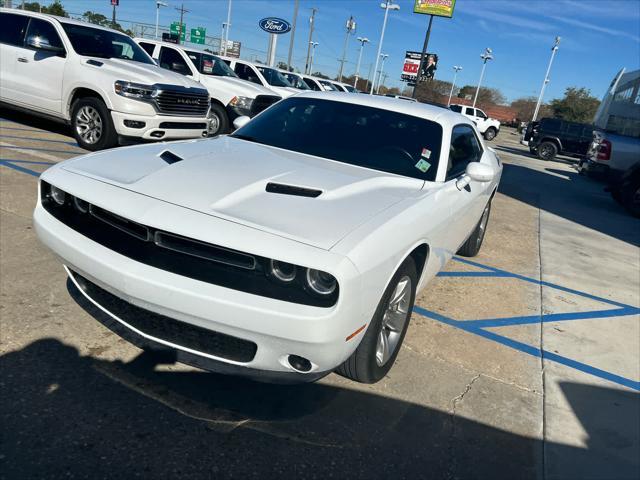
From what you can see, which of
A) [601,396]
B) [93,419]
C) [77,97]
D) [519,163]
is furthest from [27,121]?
[519,163]

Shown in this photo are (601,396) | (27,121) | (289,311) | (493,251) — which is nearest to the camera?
(289,311)

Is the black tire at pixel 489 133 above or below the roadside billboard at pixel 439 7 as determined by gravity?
below

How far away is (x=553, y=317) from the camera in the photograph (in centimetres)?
464

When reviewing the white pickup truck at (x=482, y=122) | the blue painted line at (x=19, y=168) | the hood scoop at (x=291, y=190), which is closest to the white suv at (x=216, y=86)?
the blue painted line at (x=19, y=168)

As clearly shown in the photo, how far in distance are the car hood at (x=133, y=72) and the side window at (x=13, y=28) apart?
1494 millimetres

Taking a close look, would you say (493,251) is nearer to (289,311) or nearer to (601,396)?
(601,396)

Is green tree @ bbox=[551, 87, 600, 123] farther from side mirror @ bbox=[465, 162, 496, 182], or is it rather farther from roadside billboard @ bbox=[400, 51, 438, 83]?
side mirror @ bbox=[465, 162, 496, 182]

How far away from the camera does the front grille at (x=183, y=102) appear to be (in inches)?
313

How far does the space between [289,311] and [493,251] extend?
16.5 ft

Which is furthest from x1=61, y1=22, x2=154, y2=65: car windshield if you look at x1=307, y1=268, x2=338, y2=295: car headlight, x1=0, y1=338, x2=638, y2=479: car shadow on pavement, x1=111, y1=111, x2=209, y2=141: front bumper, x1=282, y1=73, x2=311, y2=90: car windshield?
x1=282, y1=73, x2=311, y2=90: car windshield

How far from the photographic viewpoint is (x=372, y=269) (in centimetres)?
230

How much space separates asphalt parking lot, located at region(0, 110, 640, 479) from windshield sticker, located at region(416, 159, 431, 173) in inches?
48.2

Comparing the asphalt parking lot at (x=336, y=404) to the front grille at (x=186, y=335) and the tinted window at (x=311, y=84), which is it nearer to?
the front grille at (x=186, y=335)

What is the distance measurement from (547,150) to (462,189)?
73.9 feet
